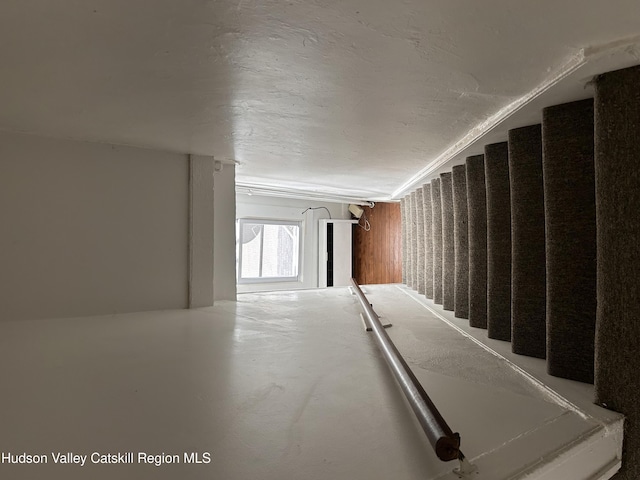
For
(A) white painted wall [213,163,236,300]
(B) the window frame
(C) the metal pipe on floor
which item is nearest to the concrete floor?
(C) the metal pipe on floor

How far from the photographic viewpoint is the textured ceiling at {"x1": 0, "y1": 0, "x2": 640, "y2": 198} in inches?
25.5

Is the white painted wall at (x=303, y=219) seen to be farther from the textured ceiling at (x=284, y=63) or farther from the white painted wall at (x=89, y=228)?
the textured ceiling at (x=284, y=63)

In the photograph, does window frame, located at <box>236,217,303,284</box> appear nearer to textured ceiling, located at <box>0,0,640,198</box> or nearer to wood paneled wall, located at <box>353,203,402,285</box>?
wood paneled wall, located at <box>353,203,402,285</box>

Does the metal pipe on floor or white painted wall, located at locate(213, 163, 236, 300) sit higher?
white painted wall, located at locate(213, 163, 236, 300)

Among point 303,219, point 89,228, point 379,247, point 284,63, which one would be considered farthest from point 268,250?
point 284,63

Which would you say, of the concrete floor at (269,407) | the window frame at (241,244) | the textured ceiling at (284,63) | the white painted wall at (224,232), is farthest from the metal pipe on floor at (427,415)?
the window frame at (241,244)

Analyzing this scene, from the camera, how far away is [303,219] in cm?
402

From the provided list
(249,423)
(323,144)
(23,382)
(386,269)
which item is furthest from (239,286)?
(249,423)

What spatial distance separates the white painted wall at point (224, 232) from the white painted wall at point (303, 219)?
5.30ft

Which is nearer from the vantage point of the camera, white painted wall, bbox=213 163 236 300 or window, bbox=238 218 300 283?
white painted wall, bbox=213 163 236 300

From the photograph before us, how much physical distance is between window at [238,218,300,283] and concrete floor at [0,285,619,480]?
96.4 inches

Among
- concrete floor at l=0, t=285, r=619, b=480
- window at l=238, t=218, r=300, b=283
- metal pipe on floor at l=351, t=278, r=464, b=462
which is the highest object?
window at l=238, t=218, r=300, b=283

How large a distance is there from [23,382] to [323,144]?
4.48 ft

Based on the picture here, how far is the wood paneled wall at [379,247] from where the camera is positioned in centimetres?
385
